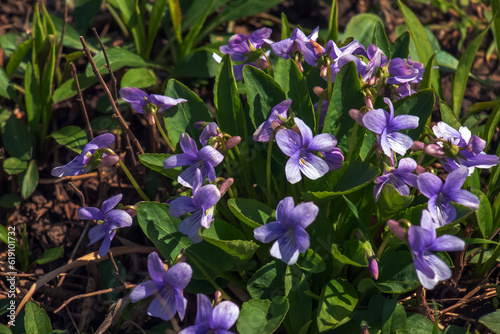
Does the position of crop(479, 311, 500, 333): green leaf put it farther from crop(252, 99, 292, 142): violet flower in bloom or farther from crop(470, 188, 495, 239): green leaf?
crop(252, 99, 292, 142): violet flower in bloom

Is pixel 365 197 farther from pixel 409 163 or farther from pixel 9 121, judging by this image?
pixel 9 121

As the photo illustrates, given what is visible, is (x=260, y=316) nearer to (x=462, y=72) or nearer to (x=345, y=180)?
(x=345, y=180)

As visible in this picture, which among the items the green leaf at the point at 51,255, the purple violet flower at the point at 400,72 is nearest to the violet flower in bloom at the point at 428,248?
the purple violet flower at the point at 400,72

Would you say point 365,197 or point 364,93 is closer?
point 364,93

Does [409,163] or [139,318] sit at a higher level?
[409,163]

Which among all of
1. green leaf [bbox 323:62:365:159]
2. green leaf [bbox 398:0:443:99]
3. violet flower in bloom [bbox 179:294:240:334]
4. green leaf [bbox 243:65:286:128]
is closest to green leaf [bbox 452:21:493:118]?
green leaf [bbox 398:0:443:99]

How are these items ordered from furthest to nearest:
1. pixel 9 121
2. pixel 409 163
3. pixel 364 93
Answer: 1. pixel 9 121
2. pixel 364 93
3. pixel 409 163

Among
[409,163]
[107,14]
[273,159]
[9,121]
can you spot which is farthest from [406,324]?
[107,14]

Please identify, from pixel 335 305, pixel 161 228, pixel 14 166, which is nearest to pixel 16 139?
pixel 14 166
